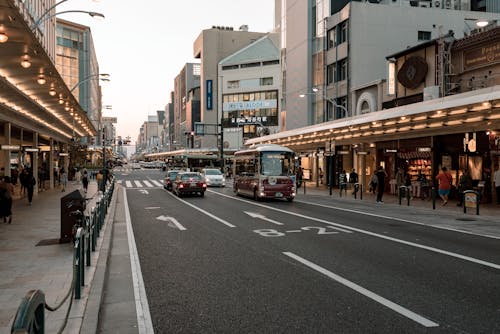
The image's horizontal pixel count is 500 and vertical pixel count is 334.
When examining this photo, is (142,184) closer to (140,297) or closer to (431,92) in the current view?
(431,92)

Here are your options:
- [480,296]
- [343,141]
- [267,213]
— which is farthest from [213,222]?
[343,141]

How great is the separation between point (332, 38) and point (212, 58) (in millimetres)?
85269

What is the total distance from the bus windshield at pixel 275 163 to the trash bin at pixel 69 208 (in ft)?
50.0

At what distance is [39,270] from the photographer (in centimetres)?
845

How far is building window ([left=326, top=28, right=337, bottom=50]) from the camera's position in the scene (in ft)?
153

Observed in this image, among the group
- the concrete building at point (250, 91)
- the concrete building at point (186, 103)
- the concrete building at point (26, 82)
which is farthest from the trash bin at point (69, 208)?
the concrete building at point (186, 103)

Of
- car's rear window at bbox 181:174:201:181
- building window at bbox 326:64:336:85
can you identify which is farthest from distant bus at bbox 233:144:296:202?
building window at bbox 326:64:336:85

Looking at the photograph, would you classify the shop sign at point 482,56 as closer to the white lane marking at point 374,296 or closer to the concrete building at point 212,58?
the white lane marking at point 374,296

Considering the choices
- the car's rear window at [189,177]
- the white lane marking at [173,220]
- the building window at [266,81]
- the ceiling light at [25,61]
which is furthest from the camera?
the building window at [266,81]

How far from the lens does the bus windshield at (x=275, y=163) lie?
84.5ft

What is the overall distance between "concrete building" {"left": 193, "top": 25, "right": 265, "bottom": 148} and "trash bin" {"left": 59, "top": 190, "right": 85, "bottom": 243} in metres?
111

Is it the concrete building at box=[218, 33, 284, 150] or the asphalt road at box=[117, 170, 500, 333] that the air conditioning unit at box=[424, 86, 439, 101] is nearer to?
the asphalt road at box=[117, 170, 500, 333]

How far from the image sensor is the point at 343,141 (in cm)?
3716

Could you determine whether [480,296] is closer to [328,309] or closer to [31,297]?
[328,309]
